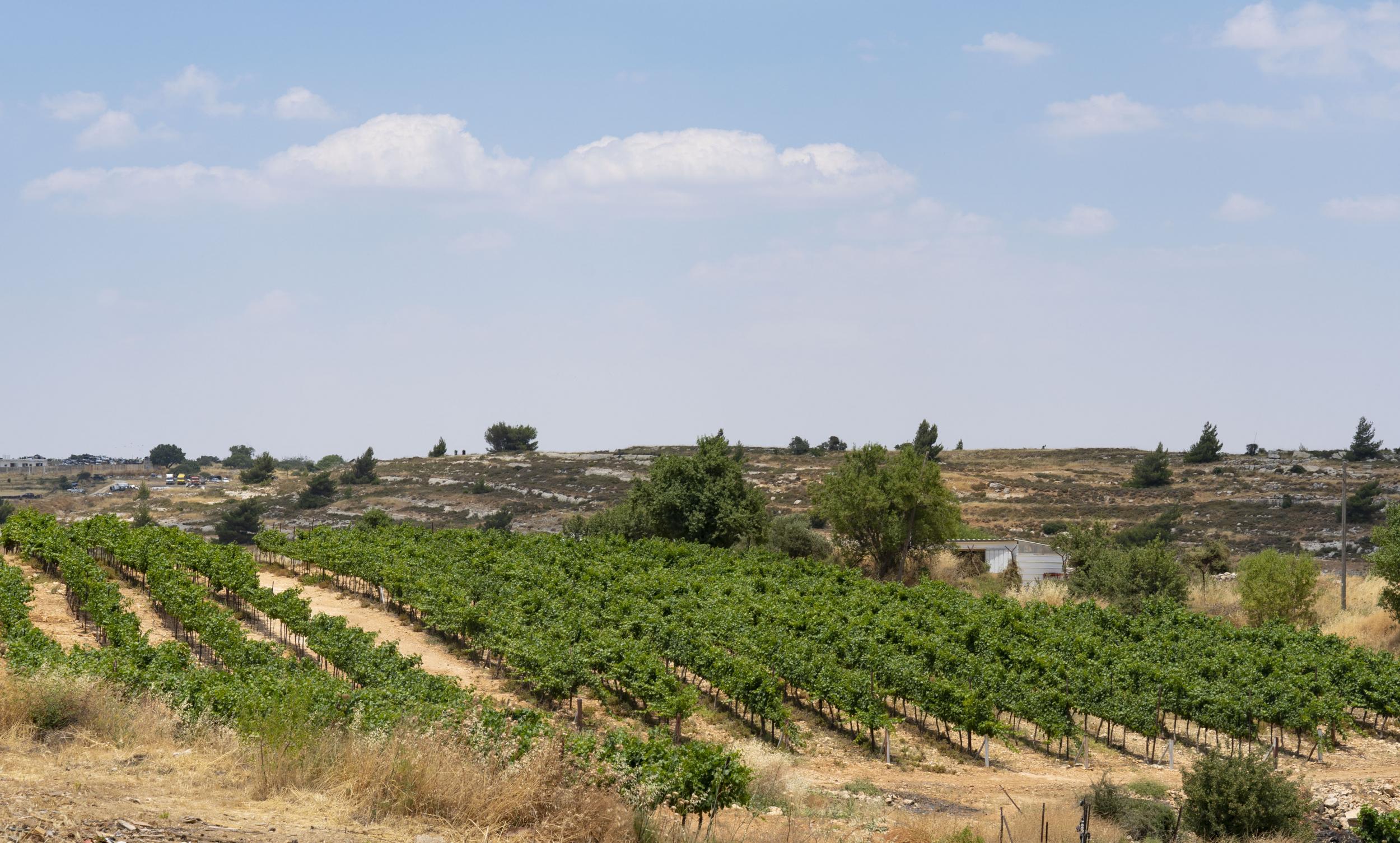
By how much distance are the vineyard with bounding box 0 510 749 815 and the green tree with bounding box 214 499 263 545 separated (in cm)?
2563

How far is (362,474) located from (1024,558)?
6178 centimetres

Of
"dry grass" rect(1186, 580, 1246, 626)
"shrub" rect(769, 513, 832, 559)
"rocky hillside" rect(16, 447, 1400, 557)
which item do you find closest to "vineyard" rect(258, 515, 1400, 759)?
"dry grass" rect(1186, 580, 1246, 626)

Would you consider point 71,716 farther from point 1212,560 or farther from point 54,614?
point 1212,560

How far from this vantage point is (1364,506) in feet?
216

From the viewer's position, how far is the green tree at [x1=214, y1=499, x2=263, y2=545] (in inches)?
2584

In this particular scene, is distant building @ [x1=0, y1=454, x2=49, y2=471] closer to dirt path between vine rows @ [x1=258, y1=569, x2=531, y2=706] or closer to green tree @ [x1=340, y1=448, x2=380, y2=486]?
green tree @ [x1=340, y1=448, x2=380, y2=486]

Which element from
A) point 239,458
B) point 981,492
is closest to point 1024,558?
point 981,492

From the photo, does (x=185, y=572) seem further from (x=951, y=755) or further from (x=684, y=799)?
(x=684, y=799)

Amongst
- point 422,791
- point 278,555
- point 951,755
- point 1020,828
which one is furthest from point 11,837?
point 278,555

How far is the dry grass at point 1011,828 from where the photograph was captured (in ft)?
46.8

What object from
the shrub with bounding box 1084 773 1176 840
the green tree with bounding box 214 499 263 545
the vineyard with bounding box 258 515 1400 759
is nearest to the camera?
the shrub with bounding box 1084 773 1176 840

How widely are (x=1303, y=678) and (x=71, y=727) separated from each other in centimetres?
2498

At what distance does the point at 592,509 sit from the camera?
75.4 m

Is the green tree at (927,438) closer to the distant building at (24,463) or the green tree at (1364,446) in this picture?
the green tree at (1364,446)
